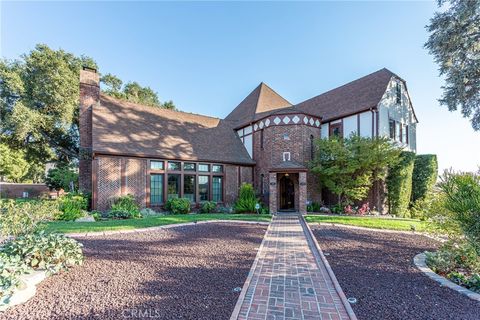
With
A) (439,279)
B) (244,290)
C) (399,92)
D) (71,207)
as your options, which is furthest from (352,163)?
(71,207)

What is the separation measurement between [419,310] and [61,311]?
4662 mm

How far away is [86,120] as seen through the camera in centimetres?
1402

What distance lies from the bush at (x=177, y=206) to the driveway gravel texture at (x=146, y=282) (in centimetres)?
672

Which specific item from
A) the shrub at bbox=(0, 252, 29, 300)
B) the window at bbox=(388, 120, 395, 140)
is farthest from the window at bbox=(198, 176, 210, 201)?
the window at bbox=(388, 120, 395, 140)

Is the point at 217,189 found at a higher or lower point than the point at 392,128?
lower

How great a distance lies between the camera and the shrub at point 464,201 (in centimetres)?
418

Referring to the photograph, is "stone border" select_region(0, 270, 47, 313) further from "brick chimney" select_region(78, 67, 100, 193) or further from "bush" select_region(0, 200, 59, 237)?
"brick chimney" select_region(78, 67, 100, 193)

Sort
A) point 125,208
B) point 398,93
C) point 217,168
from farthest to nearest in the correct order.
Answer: point 398,93, point 217,168, point 125,208

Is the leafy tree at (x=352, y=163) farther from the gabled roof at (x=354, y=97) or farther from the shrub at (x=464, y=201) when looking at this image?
the shrub at (x=464, y=201)

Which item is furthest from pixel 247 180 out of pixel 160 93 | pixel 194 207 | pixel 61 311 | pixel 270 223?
pixel 160 93

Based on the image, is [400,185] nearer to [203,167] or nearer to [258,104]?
[258,104]

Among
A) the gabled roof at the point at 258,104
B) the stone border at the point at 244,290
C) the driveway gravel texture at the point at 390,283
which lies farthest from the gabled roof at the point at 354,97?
the stone border at the point at 244,290

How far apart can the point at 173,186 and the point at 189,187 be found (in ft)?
3.41

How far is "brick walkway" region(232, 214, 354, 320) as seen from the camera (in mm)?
3068
